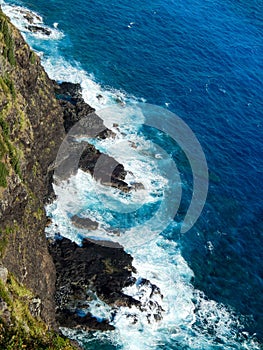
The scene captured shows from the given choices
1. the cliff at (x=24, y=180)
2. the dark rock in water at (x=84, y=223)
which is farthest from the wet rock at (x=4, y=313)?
the dark rock in water at (x=84, y=223)

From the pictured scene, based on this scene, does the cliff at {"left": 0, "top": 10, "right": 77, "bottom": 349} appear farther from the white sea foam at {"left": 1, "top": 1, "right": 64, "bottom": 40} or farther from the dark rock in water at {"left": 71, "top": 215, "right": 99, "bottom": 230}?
the white sea foam at {"left": 1, "top": 1, "right": 64, "bottom": 40}

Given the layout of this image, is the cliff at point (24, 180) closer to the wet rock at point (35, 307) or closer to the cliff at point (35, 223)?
the wet rock at point (35, 307)

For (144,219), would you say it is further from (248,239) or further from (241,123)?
(241,123)

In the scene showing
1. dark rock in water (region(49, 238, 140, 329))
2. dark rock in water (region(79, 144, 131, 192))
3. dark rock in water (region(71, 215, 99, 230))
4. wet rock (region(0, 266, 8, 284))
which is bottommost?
dark rock in water (region(49, 238, 140, 329))

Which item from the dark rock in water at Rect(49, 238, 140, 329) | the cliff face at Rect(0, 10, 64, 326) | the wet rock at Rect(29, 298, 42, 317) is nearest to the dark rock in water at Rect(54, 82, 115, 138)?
the cliff face at Rect(0, 10, 64, 326)

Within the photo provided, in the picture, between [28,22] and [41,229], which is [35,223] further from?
[28,22]

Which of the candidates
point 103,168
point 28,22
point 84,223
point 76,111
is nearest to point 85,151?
point 103,168
